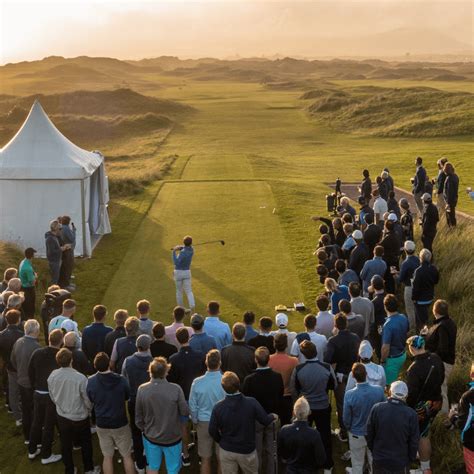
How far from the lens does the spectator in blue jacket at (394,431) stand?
19.8 ft

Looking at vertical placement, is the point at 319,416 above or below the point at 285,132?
below

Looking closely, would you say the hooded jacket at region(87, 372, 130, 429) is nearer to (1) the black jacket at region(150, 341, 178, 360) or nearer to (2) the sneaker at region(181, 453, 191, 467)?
(1) the black jacket at region(150, 341, 178, 360)

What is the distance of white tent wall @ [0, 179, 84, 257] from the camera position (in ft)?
53.8

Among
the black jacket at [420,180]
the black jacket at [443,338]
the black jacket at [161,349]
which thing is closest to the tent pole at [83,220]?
the black jacket at [161,349]

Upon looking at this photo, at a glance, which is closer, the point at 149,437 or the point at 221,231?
the point at 149,437

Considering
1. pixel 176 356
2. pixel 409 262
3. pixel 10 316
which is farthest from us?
pixel 409 262

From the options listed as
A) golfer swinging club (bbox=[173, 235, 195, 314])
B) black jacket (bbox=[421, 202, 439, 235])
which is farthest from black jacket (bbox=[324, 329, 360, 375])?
black jacket (bbox=[421, 202, 439, 235])

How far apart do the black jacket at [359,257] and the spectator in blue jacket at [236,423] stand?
552 centimetres

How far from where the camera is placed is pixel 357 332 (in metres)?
8.56

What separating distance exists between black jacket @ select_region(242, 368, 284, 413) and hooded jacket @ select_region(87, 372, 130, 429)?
1433mm

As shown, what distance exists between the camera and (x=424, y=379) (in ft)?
22.5

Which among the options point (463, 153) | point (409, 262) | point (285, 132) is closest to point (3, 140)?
point (285, 132)

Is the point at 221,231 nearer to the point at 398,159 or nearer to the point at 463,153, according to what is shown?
the point at 398,159

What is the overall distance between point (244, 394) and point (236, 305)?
6.15 meters
